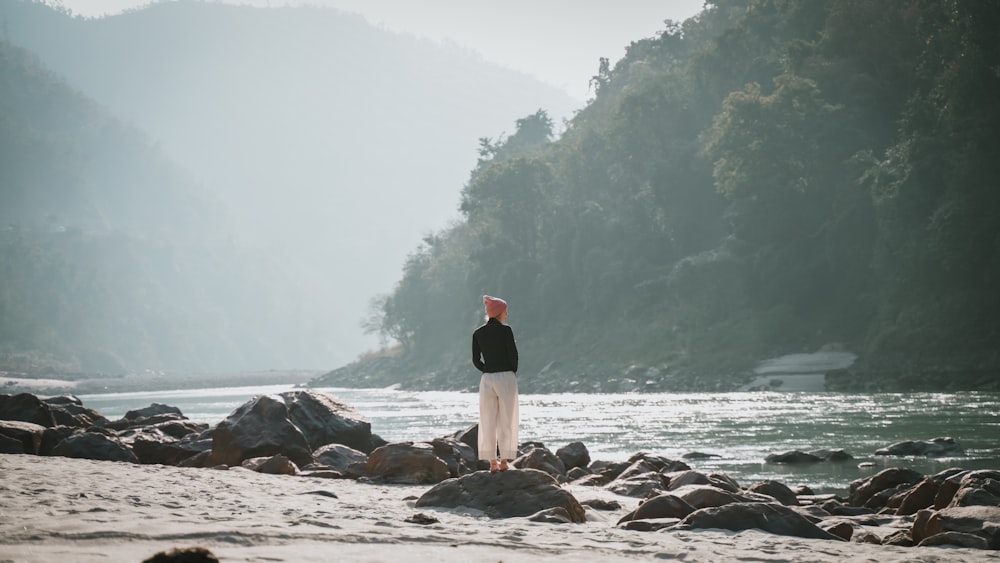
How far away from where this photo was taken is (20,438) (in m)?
16.0

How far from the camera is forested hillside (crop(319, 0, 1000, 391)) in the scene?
48.9m

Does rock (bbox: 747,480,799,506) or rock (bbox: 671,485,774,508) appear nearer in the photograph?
rock (bbox: 671,485,774,508)

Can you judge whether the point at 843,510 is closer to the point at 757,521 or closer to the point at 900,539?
the point at 900,539

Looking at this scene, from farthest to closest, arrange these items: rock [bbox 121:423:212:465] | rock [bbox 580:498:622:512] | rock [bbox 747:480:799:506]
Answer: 1. rock [bbox 121:423:212:465]
2. rock [bbox 747:480:799:506]
3. rock [bbox 580:498:622:512]

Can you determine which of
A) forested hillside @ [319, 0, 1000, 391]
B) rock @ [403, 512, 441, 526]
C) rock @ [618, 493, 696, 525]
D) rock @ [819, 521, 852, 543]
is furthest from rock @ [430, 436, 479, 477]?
forested hillside @ [319, 0, 1000, 391]

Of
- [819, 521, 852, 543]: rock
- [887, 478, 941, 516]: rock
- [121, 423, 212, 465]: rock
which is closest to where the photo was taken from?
[819, 521, 852, 543]: rock

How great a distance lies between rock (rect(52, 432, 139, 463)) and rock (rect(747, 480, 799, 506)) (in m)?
10.1

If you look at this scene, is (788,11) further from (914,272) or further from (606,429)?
(606,429)

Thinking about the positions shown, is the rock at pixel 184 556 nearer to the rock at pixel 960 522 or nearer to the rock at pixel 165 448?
the rock at pixel 960 522

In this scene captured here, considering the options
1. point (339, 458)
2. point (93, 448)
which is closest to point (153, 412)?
point (339, 458)

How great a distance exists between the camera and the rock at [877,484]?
15617mm

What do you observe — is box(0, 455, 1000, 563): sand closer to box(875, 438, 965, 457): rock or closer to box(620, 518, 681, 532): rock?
box(620, 518, 681, 532): rock

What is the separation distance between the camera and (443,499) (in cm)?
1127

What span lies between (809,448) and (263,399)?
13909 mm
